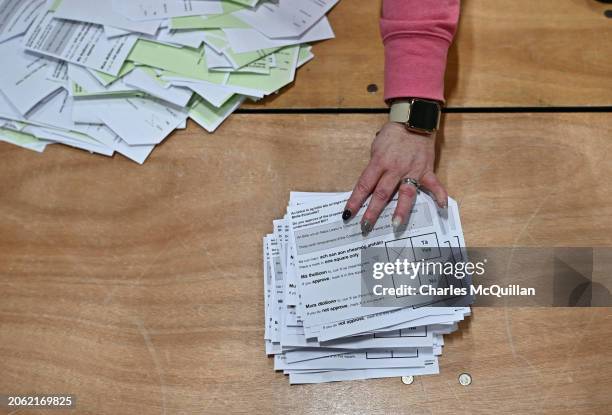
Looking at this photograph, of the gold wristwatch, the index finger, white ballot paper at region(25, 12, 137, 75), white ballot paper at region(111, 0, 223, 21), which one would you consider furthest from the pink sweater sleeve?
white ballot paper at region(25, 12, 137, 75)

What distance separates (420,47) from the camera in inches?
37.5

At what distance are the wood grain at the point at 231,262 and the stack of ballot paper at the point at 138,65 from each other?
40mm

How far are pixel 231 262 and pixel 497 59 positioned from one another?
590 mm

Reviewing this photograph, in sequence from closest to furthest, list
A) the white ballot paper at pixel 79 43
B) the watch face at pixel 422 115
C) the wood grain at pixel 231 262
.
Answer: the wood grain at pixel 231 262, the watch face at pixel 422 115, the white ballot paper at pixel 79 43

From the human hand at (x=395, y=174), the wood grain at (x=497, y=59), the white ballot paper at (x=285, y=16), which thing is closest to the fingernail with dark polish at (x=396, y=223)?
the human hand at (x=395, y=174)

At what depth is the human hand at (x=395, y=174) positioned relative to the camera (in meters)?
0.89

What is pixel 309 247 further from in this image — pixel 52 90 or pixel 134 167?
pixel 52 90

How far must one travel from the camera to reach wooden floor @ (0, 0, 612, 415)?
832mm

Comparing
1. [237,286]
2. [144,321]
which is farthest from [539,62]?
[144,321]

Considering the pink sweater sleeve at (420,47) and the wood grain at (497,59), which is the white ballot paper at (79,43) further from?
the pink sweater sleeve at (420,47)

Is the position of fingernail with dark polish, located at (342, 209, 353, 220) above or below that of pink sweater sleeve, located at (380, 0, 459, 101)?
below

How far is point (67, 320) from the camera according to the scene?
882 mm

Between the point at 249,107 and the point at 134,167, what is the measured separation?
221 mm

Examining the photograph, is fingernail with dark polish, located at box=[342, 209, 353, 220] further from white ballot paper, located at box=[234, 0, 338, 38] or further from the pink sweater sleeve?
white ballot paper, located at box=[234, 0, 338, 38]
